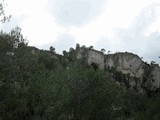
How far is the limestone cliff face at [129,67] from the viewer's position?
474 feet

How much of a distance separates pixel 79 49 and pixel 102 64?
38.6ft

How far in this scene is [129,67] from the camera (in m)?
155

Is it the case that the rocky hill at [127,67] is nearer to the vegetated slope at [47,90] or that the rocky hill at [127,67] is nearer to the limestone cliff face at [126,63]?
the limestone cliff face at [126,63]

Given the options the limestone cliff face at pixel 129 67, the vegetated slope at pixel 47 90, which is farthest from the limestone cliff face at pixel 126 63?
the vegetated slope at pixel 47 90

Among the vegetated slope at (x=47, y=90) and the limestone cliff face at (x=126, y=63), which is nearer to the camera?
the vegetated slope at (x=47, y=90)

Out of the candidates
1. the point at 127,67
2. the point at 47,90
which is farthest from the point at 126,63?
the point at 47,90

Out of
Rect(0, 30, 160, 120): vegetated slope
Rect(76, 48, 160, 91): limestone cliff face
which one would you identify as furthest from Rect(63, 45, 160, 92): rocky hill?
Rect(0, 30, 160, 120): vegetated slope

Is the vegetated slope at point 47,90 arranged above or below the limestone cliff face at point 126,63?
below

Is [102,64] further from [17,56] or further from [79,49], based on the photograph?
[17,56]

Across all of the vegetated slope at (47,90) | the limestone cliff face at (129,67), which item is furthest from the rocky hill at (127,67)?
the vegetated slope at (47,90)

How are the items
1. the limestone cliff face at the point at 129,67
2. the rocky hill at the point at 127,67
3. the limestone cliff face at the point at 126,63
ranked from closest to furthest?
the rocky hill at the point at 127,67 < the limestone cliff face at the point at 129,67 < the limestone cliff face at the point at 126,63

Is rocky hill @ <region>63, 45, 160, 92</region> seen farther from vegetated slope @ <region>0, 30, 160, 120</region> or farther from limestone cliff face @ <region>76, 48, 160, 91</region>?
vegetated slope @ <region>0, 30, 160, 120</region>

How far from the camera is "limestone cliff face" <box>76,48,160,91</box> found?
474ft

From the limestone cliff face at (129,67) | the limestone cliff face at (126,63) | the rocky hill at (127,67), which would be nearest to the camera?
the rocky hill at (127,67)
